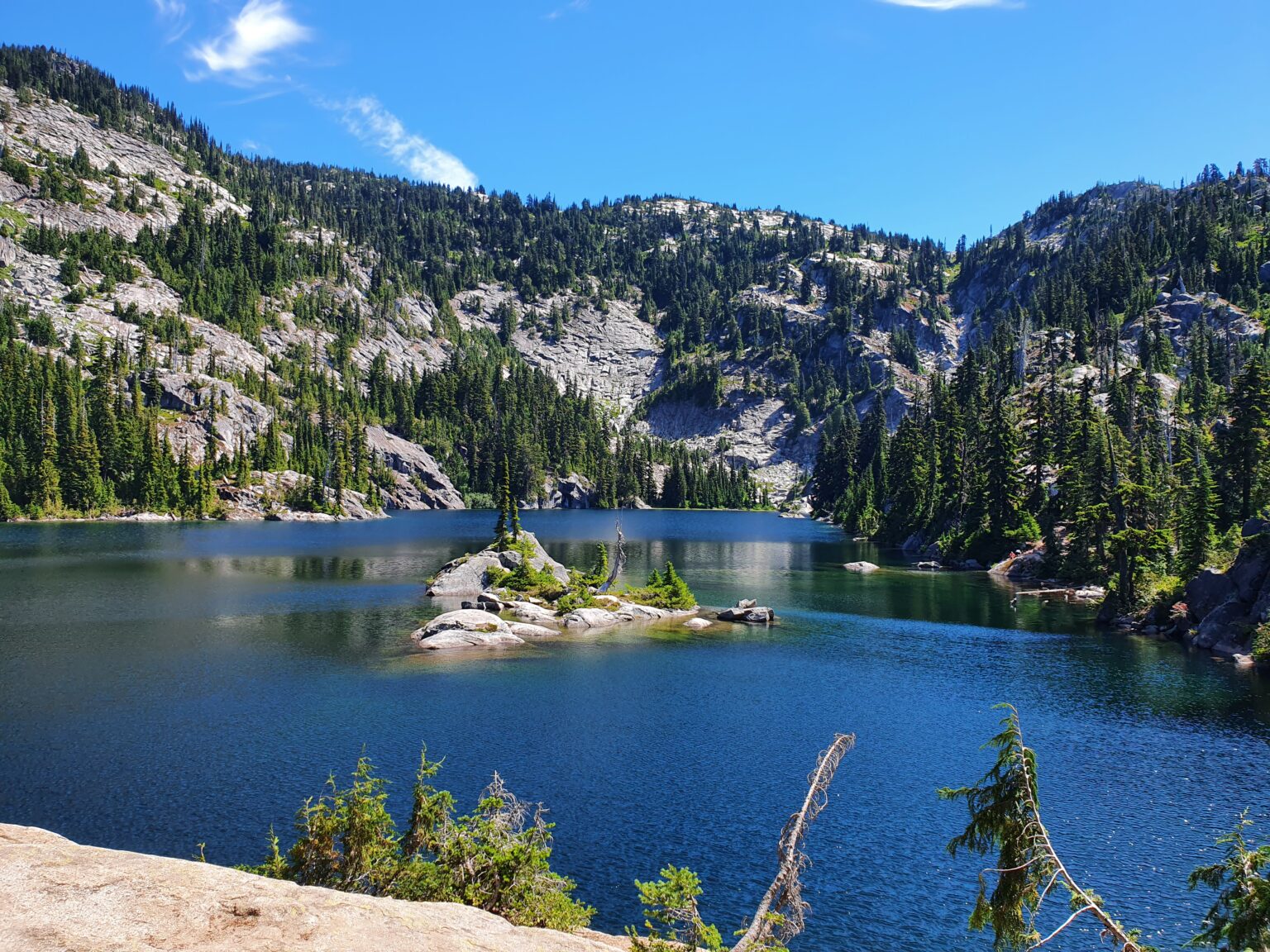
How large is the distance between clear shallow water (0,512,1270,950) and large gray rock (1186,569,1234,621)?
5.59 m

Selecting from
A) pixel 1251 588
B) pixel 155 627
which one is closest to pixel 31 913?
pixel 155 627

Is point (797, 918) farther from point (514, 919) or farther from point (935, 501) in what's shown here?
point (935, 501)

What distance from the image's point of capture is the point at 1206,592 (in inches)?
2763

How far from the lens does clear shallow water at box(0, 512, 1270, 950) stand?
3114 cm

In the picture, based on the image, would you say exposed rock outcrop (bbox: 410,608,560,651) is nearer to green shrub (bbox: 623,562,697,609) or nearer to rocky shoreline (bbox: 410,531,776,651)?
rocky shoreline (bbox: 410,531,776,651)

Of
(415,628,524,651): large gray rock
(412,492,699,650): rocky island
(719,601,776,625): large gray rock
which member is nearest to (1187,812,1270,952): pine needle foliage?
(415,628,524,651): large gray rock

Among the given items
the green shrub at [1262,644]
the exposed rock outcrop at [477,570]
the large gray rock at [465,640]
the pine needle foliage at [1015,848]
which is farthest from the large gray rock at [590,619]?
the pine needle foliage at [1015,848]

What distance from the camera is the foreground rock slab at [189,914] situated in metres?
11.5

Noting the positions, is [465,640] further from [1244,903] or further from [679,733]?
[1244,903]

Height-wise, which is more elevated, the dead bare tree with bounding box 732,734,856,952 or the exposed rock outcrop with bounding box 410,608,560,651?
the dead bare tree with bounding box 732,734,856,952

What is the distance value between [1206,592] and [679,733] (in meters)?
52.0

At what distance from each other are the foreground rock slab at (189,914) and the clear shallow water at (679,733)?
15339 mm

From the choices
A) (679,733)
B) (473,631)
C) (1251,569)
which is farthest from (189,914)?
(1251,569)

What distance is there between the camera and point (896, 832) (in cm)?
3372
